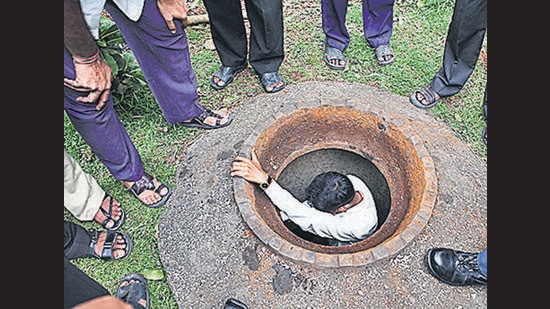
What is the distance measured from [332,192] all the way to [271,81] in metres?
1.22

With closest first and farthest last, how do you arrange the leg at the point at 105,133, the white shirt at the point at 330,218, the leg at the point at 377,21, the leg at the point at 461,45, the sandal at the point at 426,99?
the leg at the point at 105,133 < the white shirt at the point at 330,218 < the leg at the point at 461,45 < the sandal at the point at 426,99 < the leg at the point at 377,21

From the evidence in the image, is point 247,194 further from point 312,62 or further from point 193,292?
point 312,62

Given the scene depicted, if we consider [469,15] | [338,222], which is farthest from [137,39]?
[469,15]

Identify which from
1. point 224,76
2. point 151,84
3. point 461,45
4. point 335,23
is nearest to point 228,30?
point 224,76

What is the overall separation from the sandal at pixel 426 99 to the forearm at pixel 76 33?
2.42 m

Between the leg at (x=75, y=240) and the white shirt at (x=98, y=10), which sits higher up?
the white shirt at (x=98, y=10)

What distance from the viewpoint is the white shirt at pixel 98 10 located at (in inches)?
89.3

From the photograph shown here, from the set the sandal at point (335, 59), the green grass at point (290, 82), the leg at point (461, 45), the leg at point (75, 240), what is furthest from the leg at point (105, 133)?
the leg at point (461, 45)

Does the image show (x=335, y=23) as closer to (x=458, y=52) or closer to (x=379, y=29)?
(x=379, y=29)

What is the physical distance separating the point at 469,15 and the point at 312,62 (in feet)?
4.57

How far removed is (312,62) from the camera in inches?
159

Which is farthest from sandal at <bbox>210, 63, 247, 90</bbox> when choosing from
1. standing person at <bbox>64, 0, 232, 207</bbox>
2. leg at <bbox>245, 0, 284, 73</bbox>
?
standing person at <bbox>64, 0, 232, 207</bbox>

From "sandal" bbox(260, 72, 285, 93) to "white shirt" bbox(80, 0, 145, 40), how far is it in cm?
132

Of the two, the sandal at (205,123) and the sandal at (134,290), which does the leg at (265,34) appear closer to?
the sandal at (205,123)
